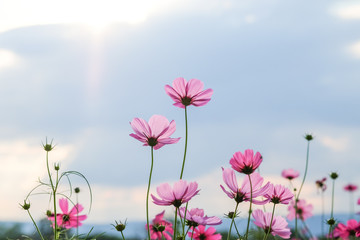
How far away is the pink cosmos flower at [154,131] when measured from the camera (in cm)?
143

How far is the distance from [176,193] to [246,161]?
0.25m

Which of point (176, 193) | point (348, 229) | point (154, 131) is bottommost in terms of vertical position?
point (348, 229)

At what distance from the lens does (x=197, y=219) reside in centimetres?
138

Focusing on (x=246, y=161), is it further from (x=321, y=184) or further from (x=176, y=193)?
(x=321, y=184)

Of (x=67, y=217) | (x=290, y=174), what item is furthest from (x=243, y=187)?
(x=290, y=174)

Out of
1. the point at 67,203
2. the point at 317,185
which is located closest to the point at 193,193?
the point at 67,203

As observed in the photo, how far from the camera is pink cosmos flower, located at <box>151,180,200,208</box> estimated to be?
132cm

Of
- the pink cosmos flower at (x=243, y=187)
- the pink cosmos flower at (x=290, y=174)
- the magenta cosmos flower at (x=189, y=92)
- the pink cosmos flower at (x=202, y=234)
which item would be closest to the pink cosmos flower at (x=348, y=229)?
the pink cosmos flower at (x=290, y=174)

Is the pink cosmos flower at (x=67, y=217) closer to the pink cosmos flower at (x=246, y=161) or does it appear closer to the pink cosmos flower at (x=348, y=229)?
the pink cosmos flower at (x=246, y=161)

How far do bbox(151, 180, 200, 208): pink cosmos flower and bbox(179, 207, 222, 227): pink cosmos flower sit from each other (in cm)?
7

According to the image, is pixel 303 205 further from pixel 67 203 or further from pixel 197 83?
pixel 197 83

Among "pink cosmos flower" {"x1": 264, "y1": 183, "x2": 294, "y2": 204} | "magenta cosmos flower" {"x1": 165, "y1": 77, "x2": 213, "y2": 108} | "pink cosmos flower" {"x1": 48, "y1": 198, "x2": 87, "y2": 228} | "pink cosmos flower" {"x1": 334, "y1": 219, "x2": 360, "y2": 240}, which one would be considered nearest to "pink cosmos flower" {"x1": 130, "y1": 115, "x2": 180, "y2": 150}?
"magenta cosmos flower" {"x1": 165, "y1": 77, "x2": 213, "y2": 108}

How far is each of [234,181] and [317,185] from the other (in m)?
2.19

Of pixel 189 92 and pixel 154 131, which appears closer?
pixel 154 131
